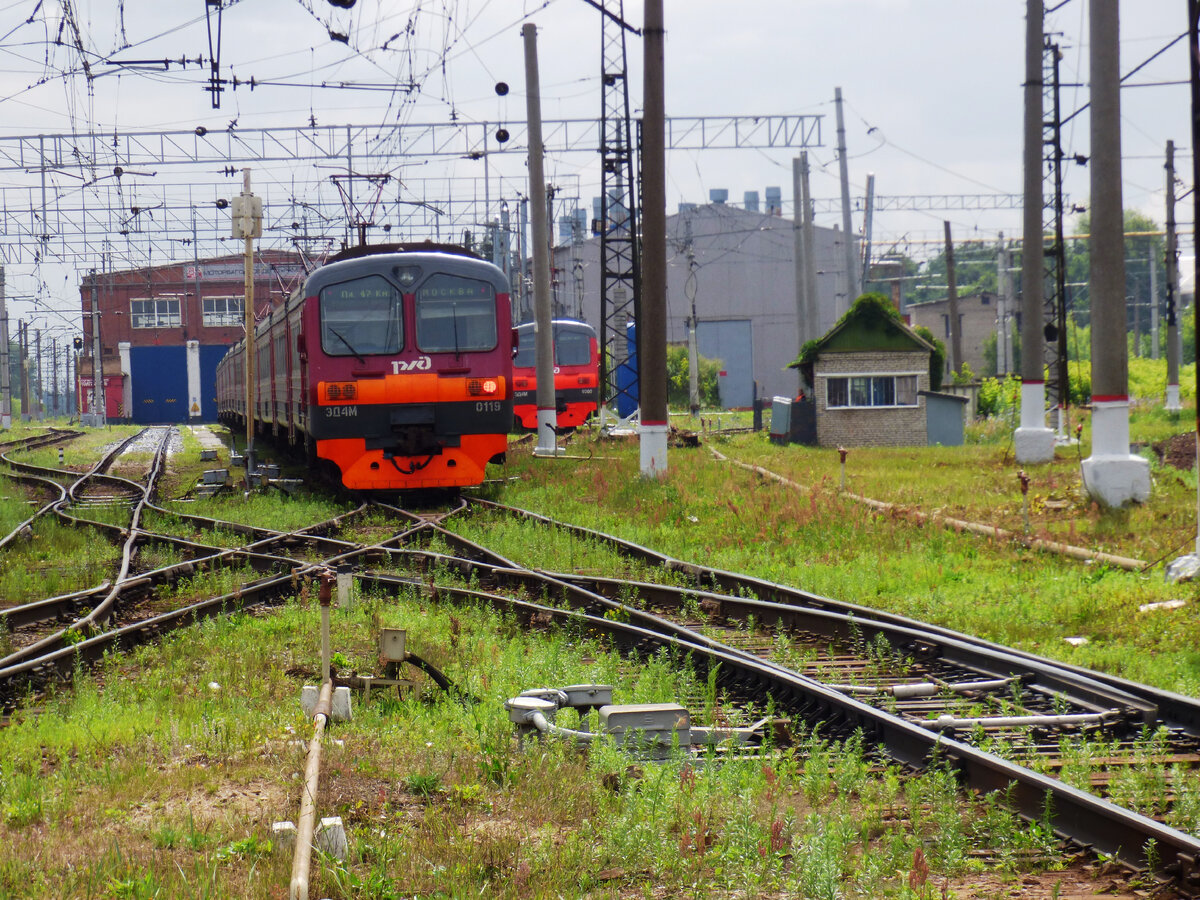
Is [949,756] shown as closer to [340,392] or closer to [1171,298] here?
[340,392]

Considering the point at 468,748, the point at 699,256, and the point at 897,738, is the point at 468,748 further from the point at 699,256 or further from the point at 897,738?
the point at 699,256

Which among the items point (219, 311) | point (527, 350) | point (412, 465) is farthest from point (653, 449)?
point (219, 311)

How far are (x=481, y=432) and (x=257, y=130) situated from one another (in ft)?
72.4

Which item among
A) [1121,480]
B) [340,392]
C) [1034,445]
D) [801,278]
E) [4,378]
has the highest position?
[801,278]

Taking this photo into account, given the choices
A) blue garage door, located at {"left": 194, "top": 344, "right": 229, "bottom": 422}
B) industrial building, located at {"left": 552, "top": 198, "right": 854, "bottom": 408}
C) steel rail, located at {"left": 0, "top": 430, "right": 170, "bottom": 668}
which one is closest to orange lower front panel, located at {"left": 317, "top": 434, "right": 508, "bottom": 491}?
steel rail, located at {"left": 0, "top": 430, "right": 170, "bottom": 668}

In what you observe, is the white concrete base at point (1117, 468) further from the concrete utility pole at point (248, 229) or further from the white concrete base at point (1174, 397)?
the white concrete base at point (1174, 397)

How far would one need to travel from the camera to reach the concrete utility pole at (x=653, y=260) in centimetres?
1792

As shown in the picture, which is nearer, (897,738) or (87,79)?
(897,738)

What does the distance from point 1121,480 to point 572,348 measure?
22.0 meters

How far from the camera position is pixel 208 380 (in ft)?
233

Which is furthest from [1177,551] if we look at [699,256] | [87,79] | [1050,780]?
[699,256]

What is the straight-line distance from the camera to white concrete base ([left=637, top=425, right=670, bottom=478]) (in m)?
18.0

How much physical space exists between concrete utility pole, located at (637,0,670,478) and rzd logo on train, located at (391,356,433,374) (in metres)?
3.11

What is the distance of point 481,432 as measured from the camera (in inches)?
666
